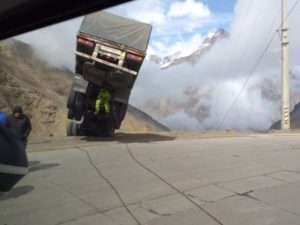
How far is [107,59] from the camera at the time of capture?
699 inches

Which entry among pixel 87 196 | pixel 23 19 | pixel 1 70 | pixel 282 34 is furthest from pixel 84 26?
pixel 1 70

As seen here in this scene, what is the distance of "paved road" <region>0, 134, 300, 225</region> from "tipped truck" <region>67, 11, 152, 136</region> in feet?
8.25

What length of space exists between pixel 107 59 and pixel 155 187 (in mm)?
7780

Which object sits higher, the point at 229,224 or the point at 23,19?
the point at 23,19

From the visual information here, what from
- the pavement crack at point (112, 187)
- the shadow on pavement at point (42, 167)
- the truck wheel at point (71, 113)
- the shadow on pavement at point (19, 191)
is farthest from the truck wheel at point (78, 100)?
the shadow on pavement at point (19, 191)

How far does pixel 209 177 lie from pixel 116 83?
24.2ft

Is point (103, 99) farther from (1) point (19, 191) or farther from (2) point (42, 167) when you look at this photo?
(1) point (19, 191)

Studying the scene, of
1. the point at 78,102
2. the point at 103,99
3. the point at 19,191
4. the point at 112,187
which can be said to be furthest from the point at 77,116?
the point at 19,191

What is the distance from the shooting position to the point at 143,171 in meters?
12.7

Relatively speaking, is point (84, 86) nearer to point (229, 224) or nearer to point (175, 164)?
point (175, 164)

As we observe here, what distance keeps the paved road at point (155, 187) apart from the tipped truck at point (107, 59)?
2516 mm

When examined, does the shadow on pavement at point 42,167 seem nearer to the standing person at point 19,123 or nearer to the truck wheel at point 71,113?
the standing person at point 19,123

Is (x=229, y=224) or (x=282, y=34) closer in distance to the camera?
(x=229, y=224)

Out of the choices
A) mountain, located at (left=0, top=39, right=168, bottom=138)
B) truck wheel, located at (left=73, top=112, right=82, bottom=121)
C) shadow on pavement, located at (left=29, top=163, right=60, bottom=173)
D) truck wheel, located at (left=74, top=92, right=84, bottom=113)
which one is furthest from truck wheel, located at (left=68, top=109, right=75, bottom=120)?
mountain, located at (left=0, top=39, right=168, bottom=138)
